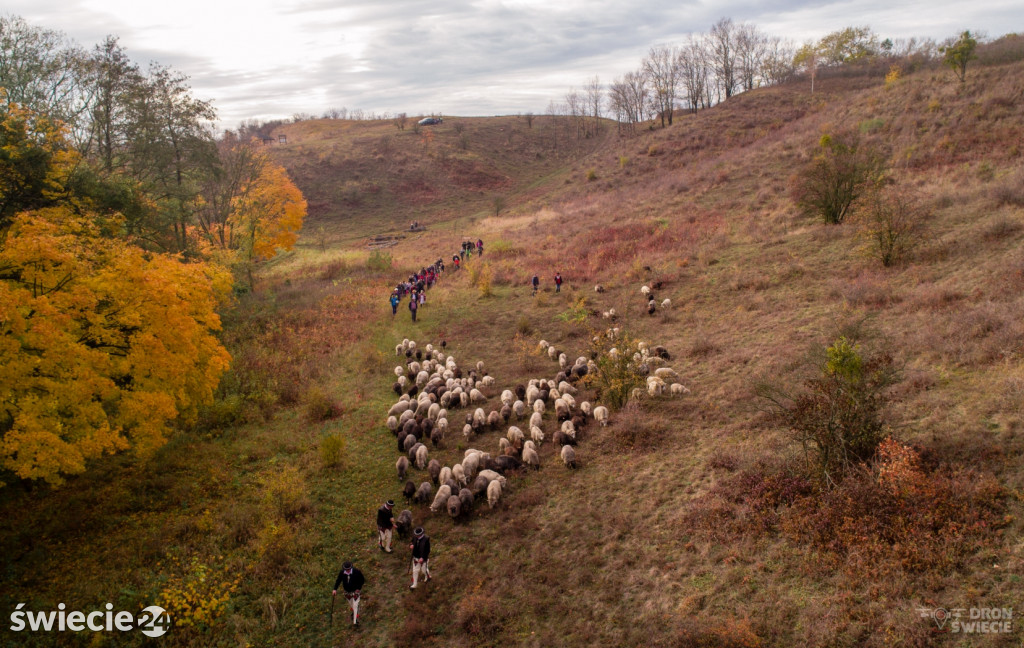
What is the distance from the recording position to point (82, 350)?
9.92 metres

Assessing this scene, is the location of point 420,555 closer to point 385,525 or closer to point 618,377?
point 385,525

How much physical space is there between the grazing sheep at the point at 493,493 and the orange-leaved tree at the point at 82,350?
742cm

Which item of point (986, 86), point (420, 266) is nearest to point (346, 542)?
point (420, 266)

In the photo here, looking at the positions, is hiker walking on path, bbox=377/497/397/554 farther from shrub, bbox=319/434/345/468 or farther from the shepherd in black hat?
shrub, bbox=319/434/345/468

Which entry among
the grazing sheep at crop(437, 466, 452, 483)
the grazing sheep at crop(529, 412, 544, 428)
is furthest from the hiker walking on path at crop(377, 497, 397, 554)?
the grazing sheep at crop(529, 412, 544, 428)

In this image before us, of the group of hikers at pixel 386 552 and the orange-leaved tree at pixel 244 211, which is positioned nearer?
the group of hikers at pixel 386 552

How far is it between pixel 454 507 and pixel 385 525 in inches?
62.6

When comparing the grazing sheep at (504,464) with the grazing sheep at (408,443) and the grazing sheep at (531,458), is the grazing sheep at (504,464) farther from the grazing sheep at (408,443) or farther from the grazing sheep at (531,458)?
the grazing sheep at (408,443)

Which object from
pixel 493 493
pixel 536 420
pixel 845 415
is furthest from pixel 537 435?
pixel 845 415

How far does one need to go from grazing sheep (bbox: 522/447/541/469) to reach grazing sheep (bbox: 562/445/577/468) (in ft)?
2.30

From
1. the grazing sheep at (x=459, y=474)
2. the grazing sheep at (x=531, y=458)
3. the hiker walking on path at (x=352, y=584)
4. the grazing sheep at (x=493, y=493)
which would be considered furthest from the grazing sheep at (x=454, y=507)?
the hiker walking on path at (x=352, y=584)

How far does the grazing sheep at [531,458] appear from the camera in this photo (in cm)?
1272

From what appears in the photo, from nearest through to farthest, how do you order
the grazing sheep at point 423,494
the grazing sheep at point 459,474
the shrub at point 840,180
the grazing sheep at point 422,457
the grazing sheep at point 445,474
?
the grazing sheep at point 423,494 → the grazing sheep at point 459,474 → the grazing sheep at point 445,474 → the grazing sheep at point 422,457 → the shrub at point 840,180

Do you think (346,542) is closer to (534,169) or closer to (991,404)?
(991,404)
